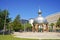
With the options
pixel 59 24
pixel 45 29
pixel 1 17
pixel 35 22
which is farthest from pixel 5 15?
pixel 59 24

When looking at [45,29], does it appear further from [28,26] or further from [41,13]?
[28,26]

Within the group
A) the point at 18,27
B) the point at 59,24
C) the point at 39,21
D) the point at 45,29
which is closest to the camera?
the point at 39,21

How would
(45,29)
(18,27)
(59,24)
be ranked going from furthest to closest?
(59,24), (18,27), (45,29)

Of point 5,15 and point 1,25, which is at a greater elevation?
point 5,15

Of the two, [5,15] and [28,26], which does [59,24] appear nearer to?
[28,26]

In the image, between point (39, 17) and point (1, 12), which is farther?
point (1, 12)

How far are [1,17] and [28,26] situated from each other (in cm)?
3573

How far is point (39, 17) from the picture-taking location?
159 feet

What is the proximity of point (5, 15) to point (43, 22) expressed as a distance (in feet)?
49.7

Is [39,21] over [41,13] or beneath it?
beneath

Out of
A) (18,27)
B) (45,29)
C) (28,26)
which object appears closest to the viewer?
(45,29)

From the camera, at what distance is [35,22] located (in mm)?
48281

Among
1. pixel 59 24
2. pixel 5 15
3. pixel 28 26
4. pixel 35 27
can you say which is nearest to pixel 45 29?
pixel 35 27

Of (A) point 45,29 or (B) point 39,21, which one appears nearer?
(B) point 39,21
